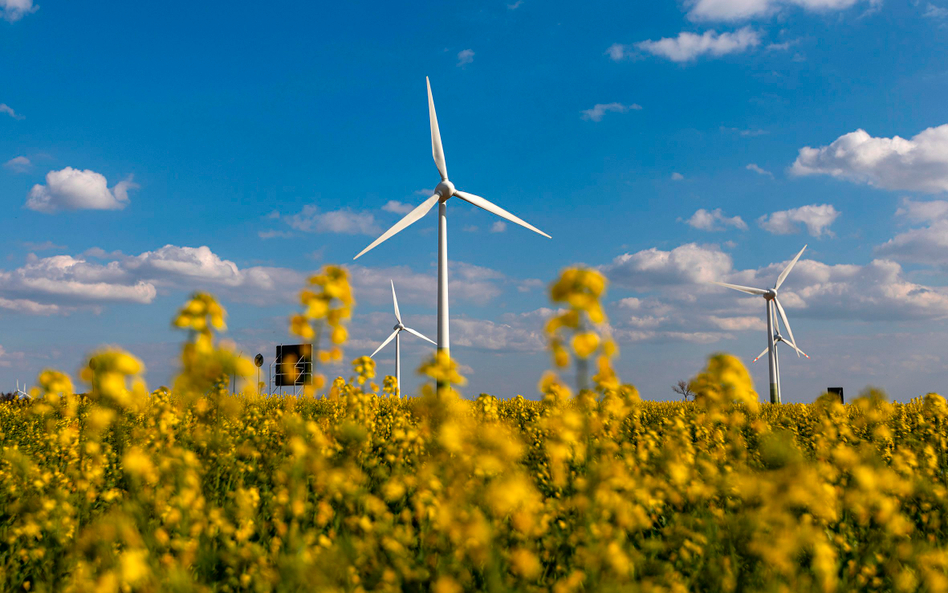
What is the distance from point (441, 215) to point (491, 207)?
2.09 metres

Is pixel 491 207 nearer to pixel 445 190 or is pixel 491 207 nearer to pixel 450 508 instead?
pixel 445 190

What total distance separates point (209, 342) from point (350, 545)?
2113mm

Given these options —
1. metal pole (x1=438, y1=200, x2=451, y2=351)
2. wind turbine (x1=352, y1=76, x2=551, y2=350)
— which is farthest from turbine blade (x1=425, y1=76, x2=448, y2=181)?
metal pole (x1=438, y1=200, x2=451, y2=351)

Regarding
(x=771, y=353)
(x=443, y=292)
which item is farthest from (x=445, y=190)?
(x=771, y=353)

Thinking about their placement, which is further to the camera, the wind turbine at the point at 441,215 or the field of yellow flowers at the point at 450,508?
the wind turbine at the point at 441,215

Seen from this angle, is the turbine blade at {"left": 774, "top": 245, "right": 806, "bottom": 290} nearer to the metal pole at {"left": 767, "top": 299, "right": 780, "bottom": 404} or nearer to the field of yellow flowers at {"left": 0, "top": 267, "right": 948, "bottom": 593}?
the metal pole at {"left": 767, "top": 299, "right": 780, "bottom": 404}

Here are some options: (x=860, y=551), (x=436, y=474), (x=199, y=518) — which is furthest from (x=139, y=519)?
(x=860, y=551)

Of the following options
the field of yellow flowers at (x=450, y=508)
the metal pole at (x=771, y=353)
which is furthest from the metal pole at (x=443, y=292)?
the metal pole at (x=771, y=353)

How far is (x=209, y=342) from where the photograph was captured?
14.9ft

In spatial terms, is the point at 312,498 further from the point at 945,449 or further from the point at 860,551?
the point at 945,449

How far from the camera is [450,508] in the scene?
3.52m

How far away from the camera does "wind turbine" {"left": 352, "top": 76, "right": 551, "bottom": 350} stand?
649 inches

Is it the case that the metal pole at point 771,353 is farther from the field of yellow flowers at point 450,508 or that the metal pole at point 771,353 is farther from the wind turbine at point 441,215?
the field of yellow flowers at point 450,508

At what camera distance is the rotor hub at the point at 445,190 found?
19094mm
